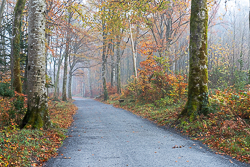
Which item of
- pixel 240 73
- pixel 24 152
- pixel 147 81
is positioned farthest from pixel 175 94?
pixel 24 152

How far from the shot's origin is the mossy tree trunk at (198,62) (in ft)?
24.4

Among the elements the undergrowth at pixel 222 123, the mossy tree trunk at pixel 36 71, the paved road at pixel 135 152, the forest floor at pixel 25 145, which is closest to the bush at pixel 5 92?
the forest floor at pixel 25 145

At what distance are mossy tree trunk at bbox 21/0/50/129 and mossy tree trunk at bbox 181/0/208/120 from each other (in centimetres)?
563

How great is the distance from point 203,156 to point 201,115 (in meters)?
3.05

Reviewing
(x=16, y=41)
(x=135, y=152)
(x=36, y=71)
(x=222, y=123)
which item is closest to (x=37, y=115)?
(x=36, y=71)

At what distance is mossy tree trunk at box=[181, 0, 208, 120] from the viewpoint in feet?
24.4

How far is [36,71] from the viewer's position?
640 cm

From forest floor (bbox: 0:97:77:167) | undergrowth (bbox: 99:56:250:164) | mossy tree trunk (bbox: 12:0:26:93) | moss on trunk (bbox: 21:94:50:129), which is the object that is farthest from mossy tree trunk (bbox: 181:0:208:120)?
mossy tree trunk (bbox: 12:0:26:93)

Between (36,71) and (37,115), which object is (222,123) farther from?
(36,71)

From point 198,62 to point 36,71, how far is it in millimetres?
6225

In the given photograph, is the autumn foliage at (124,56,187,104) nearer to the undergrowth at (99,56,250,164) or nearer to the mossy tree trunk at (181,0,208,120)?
the undergrowth at (99,56,250,164)

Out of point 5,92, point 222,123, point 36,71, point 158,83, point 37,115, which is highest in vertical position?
point 36,71

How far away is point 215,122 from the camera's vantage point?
6.51 meters

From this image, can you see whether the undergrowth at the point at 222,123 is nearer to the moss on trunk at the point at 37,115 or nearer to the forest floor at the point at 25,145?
the forest floor at the point at 25,145
